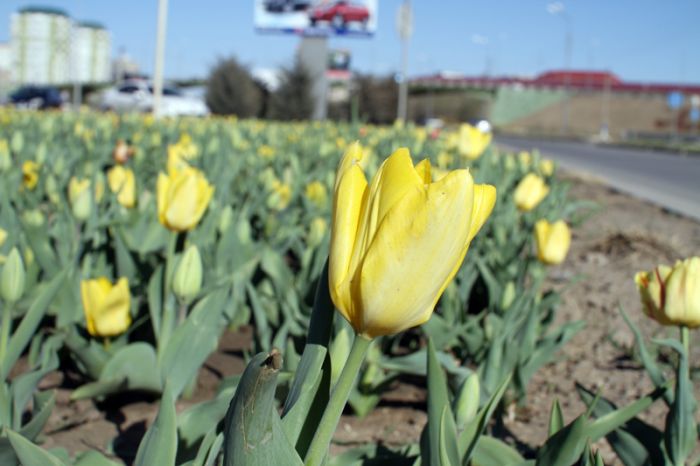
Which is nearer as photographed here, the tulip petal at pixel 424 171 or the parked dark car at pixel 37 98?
the tulip petal at pixel 424 171

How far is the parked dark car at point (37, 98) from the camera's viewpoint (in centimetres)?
2397

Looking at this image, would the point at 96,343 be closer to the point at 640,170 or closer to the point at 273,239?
the point at 273,239

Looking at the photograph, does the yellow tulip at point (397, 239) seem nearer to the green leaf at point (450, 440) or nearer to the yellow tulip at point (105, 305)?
the green leaf at point (450, 440)

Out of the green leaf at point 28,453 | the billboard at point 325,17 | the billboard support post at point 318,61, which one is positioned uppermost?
the billboard at point 325,17

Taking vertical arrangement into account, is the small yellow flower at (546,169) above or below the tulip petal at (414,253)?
above

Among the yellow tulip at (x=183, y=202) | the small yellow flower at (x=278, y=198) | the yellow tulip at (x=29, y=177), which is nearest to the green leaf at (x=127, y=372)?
the yellow tulip at (x=183, y=202)

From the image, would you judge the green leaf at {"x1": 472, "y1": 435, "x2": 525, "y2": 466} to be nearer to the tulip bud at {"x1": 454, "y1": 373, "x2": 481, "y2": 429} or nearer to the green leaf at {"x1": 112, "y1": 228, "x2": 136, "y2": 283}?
the tulip bud at {"x1": 454, "y1": 373, "x2": 481, "y2": 429}

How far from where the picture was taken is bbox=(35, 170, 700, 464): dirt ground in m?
1.87

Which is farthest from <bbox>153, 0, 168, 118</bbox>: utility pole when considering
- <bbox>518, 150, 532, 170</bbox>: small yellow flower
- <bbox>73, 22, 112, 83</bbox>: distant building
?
<bbox>73, 22, 112, 83</bbox>: distant building

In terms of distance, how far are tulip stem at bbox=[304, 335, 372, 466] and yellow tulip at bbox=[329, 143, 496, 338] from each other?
2cm

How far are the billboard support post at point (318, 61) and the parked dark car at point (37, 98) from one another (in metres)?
7.43

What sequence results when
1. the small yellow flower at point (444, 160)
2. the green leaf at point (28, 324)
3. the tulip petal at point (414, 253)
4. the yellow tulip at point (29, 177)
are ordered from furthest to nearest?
the small yellow flower at point (444, 160) < the yellow tulip at point (29, 177) < the green leaf at point (28, 324) < the tulip petal at point (414, 253)

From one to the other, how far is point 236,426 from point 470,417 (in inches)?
22.4

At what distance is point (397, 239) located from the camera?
70 cm
